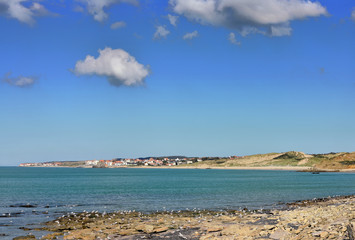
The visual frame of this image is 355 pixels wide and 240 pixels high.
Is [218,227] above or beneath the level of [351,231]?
beneath

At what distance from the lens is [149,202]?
173 feet

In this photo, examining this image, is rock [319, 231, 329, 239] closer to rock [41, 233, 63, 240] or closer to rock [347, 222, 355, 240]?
rock [347, 222, 355, 240]

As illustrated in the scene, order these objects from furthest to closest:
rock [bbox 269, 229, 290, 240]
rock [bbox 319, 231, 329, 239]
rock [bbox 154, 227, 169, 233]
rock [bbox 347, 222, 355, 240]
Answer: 1. rock [bbox 154, 227, 169, 233]
2. rock [bbox 269, 229, 290, 240]
3. rock [bbox 319, 231, 329, 239]
4. rock [bbox 347, 222, 355, 240]

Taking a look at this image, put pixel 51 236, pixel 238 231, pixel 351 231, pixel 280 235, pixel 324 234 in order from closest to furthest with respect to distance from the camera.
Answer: pixel 351 231
pixel 324 234
pixel 280 235
pixel 238 231
pixel 51 236

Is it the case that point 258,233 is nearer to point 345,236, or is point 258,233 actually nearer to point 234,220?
point 345,236

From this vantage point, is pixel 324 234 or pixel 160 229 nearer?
pixel 324 234

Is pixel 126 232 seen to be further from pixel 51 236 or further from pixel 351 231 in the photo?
pixel 351 231

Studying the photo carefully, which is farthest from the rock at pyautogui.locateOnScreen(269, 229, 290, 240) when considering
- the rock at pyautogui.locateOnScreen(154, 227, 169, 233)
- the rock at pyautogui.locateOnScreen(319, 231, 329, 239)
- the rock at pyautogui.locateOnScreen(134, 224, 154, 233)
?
the rock at pyautogui.locateOnScreen(134, 224, 154, 233)

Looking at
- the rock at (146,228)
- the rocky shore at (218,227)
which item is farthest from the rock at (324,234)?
the rock at (146,228)

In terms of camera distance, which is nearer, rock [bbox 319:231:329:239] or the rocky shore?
rock [bbox 319:231:329:239]

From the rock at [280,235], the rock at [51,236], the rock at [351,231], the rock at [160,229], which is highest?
the rock at [351,231]

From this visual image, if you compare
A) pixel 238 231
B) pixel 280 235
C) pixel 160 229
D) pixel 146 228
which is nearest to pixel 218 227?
pixel 238 231

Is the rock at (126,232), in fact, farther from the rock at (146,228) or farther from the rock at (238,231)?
the rock at (238,231)

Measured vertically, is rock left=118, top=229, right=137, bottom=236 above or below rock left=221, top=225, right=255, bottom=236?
below
